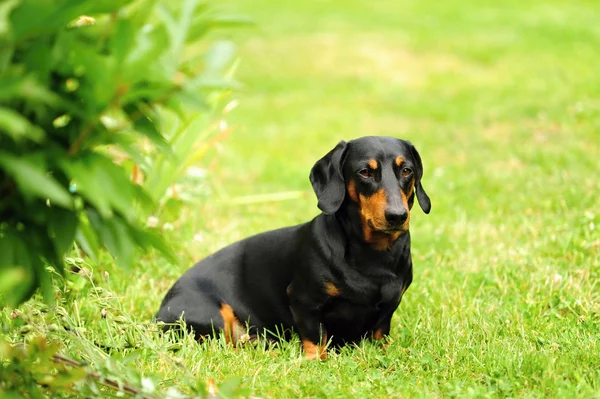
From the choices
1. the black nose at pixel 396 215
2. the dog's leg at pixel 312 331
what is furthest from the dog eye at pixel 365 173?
the dog's leg at pixel 312 331

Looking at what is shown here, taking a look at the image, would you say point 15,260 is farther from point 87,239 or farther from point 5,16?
point 5,16

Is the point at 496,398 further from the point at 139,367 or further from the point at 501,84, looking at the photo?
the point at 501,84

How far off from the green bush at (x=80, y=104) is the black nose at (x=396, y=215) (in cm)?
Result: 122

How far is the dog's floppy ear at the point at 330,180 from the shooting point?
3465 mm

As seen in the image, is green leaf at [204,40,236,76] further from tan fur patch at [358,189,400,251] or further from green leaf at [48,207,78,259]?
tan fur patch at [358,189,400,251]

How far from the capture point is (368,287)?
3.46 m

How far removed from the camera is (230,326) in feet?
12.6

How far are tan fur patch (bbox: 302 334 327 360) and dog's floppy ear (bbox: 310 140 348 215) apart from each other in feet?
2.00

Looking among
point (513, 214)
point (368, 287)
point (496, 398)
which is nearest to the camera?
point (496, 398)

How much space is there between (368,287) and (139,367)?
1.04 meters

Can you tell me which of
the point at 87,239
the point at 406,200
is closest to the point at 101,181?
the point at 87,239

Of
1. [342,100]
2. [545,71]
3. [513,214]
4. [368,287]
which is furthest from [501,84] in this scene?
[368,287]

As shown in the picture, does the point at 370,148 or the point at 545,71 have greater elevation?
the point at 370,148

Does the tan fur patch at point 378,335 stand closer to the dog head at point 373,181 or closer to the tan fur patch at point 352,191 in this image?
the dog head at point 373,181
